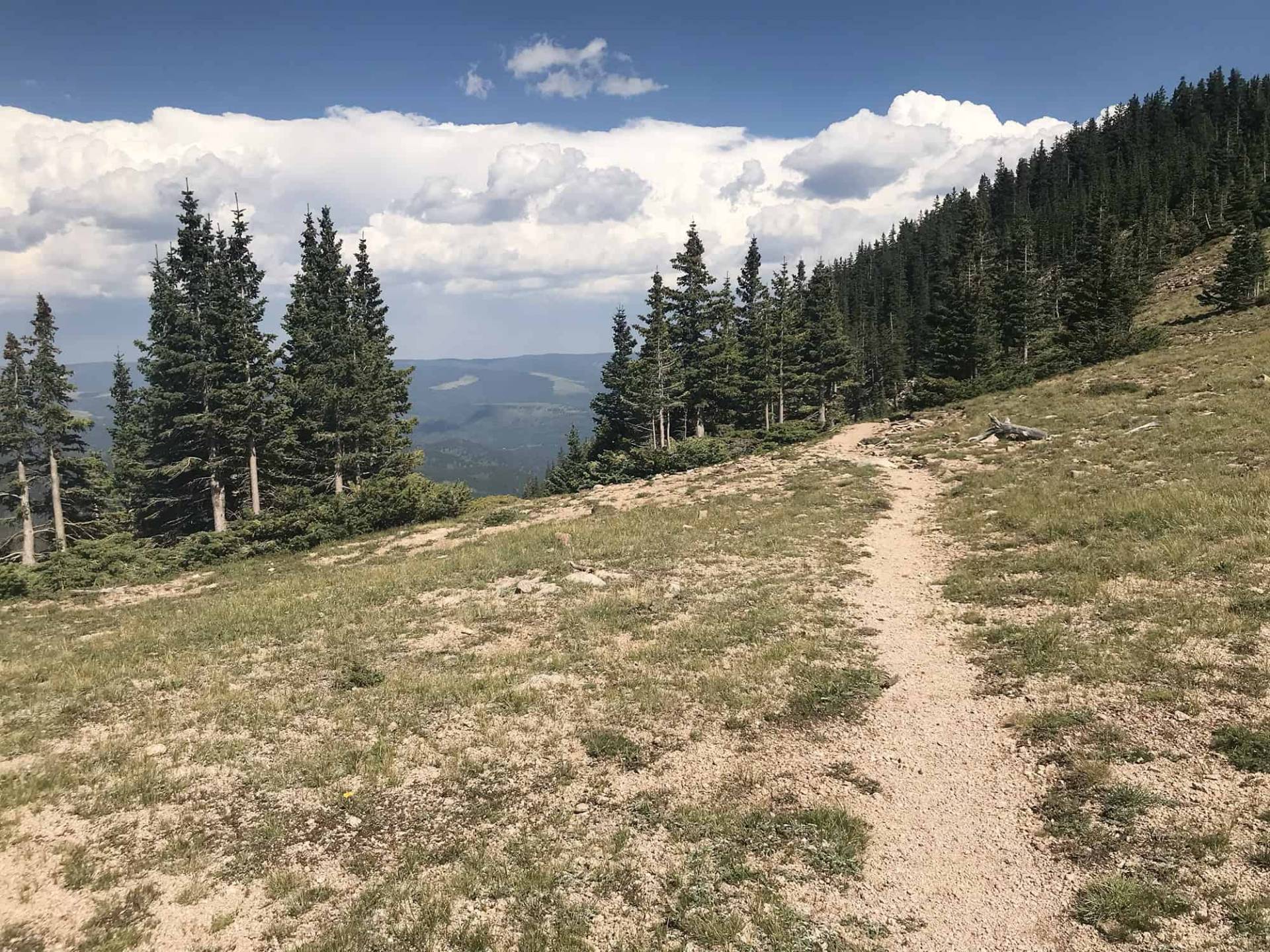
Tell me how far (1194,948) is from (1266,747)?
356 centimetres

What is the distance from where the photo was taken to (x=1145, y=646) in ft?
34.1

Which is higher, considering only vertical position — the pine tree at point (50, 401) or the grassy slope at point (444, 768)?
the pine tree at point (50, 401)

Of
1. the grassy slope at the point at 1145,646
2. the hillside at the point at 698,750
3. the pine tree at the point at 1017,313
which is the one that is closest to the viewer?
the grassy slope at the point at 1145,646

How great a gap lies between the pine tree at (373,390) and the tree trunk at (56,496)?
52.5 ft

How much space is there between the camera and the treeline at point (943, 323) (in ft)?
162

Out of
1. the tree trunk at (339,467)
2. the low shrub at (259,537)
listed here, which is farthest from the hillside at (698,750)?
the tree trunk at (339,467)

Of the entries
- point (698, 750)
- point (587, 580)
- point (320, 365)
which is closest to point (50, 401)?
point (320, 365)

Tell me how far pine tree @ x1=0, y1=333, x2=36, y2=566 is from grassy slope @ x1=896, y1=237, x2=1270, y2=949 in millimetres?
44747

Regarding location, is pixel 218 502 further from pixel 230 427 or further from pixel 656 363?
pixel 656 363

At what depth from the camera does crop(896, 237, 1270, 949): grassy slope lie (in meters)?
6.25

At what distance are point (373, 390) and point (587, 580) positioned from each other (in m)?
28.1

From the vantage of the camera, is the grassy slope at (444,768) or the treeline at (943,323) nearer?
the grassy slope at (444,768)

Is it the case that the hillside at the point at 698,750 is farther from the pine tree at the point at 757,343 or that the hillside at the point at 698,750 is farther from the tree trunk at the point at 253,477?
the pine tree at the point at 757,343

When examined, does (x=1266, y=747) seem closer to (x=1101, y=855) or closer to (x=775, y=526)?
(x=1101, y=855)
